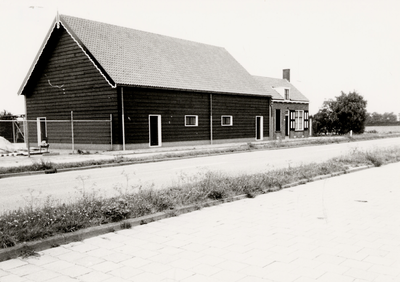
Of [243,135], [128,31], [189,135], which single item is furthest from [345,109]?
[128,31]

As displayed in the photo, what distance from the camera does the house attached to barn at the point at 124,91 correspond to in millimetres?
23266

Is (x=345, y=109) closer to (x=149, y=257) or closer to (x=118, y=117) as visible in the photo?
(x=118, y=117)

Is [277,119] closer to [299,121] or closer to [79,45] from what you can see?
[299,121]

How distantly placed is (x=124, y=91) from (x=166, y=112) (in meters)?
3.74

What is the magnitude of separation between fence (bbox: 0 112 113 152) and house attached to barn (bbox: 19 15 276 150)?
0.22ft

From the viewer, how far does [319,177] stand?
34.2 feet

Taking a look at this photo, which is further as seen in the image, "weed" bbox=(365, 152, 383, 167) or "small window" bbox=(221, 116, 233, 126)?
"small window" bbox=(221, 116, 233, 126)

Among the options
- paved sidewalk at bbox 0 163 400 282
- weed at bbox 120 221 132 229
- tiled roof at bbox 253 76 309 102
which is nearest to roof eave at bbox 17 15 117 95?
paved sidewalk at bbox 0 163 400 282

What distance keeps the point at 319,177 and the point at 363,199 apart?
2768 millimetres

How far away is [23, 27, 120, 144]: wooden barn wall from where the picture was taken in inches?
920

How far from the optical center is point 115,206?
594cm

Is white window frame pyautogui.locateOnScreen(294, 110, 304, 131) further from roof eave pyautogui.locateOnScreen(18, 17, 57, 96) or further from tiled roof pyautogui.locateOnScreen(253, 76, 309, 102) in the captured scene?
roof eave pyautogui.locateOnScreen(18, 17, 57, 96)

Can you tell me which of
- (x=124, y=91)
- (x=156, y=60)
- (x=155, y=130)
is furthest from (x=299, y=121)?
(x=124, y=91)

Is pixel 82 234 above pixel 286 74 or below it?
below
